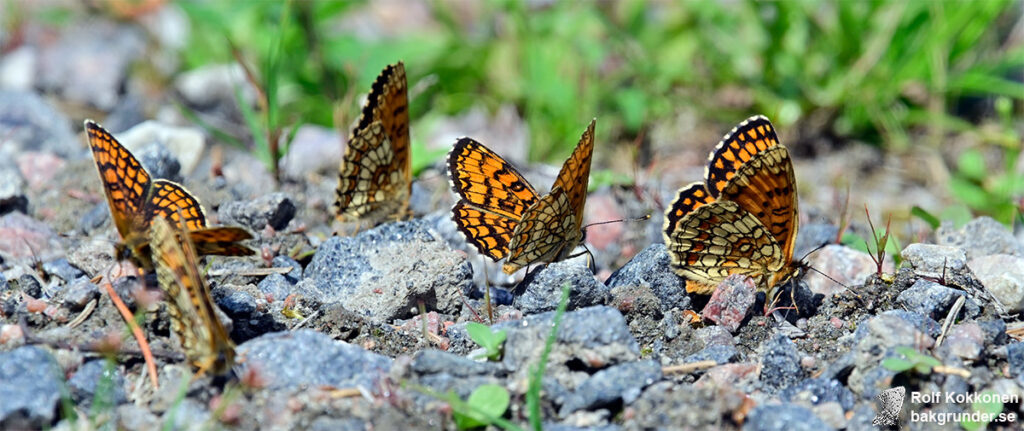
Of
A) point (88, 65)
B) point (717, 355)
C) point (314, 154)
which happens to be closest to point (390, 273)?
point (717, 355)

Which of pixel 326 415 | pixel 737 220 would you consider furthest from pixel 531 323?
pixel 737 220

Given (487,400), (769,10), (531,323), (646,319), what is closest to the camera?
(487,400)

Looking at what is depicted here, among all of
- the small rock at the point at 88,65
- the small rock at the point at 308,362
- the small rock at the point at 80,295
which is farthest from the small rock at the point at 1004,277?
the small rock at the point at 88,65

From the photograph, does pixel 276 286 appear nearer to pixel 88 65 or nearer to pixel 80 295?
pixel 80 295

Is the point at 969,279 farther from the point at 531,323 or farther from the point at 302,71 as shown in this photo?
the point at 302,71

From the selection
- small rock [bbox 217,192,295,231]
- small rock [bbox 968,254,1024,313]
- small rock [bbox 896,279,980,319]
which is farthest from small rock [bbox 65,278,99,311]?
small rock [bbox 968,254,1024,313]

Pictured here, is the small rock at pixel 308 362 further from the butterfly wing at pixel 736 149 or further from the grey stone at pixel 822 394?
the butterfly wing at pixel 736 149
